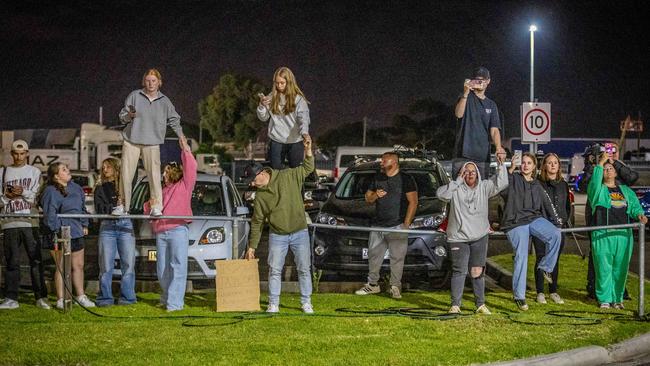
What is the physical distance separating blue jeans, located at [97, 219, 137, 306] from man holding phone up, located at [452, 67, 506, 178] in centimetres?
427

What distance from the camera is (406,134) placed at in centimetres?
6738

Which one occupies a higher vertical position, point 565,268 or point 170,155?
point 170,155

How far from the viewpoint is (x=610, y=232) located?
34.8 ft

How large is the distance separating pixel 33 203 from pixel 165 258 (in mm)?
1792

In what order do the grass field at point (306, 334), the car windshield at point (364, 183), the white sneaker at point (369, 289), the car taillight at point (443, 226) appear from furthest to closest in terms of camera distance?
the car windshield at point (364, 183), the car taillight at point (443, 226), the white sneaker at point (369, 289), the grass field at point (306, 334)

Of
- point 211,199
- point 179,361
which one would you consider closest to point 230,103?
point 211,199

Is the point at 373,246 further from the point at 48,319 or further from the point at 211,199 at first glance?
the point at 48,319

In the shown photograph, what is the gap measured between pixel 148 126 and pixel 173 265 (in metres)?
1.75

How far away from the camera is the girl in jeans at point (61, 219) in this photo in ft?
32.6

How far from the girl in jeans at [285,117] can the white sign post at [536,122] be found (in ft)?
24.1

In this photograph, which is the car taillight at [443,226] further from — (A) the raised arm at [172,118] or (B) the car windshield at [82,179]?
(B) the car windshield at [82,179]

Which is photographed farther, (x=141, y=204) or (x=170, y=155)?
(x=170, y=155)

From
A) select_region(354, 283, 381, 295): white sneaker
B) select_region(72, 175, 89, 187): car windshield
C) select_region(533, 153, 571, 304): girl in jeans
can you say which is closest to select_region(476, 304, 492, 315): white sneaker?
select_region(533, 153, 571, 304): girl in jeans

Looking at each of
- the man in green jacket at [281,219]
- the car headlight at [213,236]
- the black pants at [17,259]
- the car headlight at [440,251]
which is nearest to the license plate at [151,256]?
the car headlight at [213,236]
